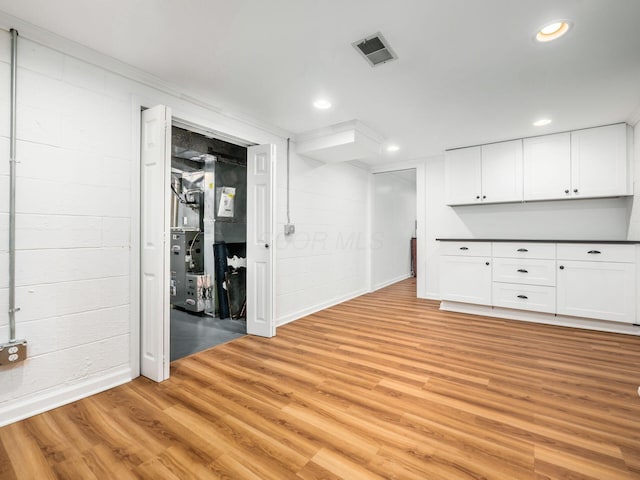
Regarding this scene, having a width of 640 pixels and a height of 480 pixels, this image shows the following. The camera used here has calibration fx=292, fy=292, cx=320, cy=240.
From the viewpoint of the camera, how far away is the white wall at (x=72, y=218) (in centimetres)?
177

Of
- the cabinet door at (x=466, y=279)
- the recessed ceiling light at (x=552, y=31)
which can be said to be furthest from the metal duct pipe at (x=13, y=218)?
the cabinet door at (x=466, y=279)

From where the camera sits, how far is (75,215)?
198cm

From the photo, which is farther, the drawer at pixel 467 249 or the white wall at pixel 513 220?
the drawer at pixel 467 249

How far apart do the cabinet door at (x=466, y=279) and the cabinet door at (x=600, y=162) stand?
1.44 m

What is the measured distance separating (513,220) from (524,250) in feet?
2.55

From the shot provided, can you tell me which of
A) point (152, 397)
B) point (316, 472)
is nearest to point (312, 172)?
point (152, 397)

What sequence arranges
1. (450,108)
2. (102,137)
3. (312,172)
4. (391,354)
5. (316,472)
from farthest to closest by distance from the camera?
(312,172)
(450,108)
(391,354)
(102,137)
(316,472)

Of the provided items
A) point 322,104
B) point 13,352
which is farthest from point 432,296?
point 13,352

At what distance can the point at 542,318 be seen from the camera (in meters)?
3.66

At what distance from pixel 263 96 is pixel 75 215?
71.2 inches

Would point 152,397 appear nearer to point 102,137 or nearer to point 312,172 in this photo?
point 102,137

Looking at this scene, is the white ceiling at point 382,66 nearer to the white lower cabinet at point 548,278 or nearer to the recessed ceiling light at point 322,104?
the recessed ceiling light at point 322,104

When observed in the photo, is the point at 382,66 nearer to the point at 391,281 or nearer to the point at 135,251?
the point at 135,251

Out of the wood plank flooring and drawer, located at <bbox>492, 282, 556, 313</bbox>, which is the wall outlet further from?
drawer, located at <bbox>492, 282, 556, 313</bbox>
